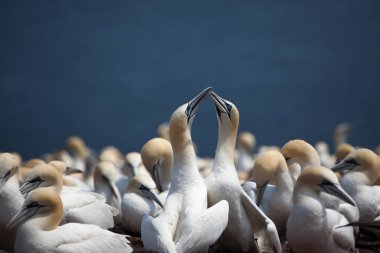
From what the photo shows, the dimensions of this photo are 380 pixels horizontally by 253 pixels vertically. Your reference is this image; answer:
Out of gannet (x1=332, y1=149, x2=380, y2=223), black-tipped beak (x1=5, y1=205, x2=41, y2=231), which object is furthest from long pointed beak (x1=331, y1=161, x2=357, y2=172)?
black-tipped beak (x1=5, y1=205, x2=41, y2=231)

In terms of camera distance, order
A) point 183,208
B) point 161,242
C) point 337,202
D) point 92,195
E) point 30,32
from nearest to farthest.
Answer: point 161,242
point 183,208
point 337,202
point 92,195
point 30,32

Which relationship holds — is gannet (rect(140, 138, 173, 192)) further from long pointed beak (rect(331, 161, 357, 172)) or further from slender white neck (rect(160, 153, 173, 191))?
long pointed beak (rect(331, 161, 357, 172))

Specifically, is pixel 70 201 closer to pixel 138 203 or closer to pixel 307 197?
pixel 138 203

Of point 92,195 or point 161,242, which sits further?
point 92,195

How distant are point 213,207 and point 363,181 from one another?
2.23 m

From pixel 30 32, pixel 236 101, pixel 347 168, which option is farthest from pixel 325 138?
pixel 347 168

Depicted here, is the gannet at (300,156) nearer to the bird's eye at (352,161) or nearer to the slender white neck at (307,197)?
the bird's eye at (352,161)

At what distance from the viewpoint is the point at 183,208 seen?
21.4ft

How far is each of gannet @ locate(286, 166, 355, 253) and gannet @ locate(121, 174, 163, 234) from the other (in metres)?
1.86

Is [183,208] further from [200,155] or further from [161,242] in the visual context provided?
[200,155]

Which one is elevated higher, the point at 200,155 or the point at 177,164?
the point at 177,164

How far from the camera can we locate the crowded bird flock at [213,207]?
20.6ft

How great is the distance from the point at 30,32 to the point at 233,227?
36.7 feet

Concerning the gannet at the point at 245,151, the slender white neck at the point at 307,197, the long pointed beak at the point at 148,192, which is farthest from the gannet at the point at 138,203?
the gannet at the point at 245,151
